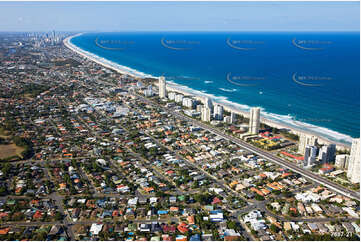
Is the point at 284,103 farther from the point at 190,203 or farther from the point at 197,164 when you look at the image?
the point at 190,203

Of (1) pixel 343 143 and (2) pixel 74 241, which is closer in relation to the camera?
(2) pixel 74 241

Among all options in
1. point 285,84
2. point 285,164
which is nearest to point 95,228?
point 285,164

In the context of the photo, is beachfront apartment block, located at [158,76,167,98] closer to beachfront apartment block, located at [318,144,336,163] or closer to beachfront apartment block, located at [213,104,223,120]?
beachfront apartment block, located at [213,104,223,120]

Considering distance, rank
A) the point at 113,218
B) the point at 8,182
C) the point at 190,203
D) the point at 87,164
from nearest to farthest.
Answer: the point at 113,218 → the point at 190,203 → the point at 8,182 → the point at 87,164

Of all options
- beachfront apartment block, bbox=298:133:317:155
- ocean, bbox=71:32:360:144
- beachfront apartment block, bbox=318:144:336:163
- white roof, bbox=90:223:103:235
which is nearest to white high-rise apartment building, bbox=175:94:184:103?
ocean, bbox=71:32:360:144

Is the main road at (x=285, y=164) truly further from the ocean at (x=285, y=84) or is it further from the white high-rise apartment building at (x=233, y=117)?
the ocean at (x=285, y=84)

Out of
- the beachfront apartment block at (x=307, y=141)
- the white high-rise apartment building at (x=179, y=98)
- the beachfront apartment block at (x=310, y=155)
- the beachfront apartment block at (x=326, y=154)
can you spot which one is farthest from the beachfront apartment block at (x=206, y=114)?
the beachfront apartment block at (x=326, y=154)

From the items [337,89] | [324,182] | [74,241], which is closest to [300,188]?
[324,182]

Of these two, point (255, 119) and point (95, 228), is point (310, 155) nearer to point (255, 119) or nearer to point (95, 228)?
point (255, 119)
